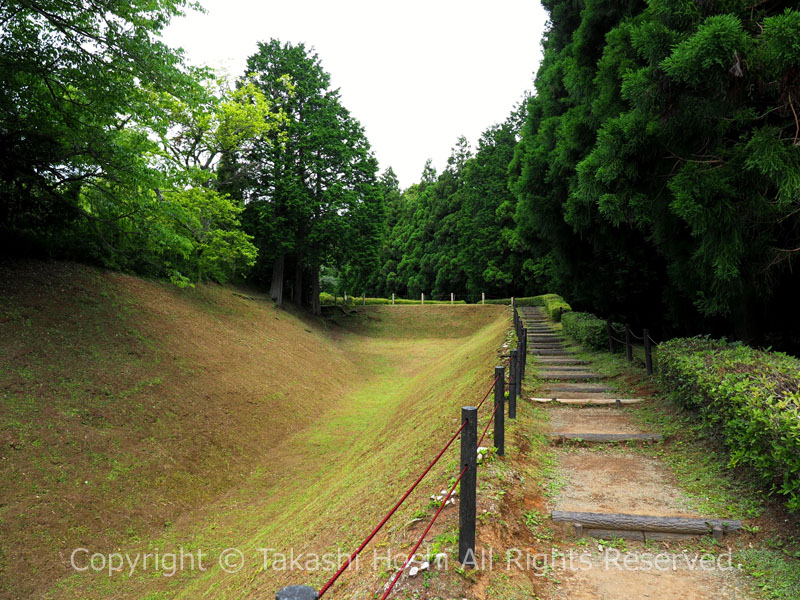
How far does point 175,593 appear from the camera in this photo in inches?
199

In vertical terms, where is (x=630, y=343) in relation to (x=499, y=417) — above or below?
above

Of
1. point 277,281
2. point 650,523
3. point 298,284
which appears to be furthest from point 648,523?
point 298,284

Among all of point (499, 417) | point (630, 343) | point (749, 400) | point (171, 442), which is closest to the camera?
point (749, 400)

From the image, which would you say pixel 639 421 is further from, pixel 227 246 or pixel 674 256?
pixel 227 246

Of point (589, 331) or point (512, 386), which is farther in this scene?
point (589, 331)

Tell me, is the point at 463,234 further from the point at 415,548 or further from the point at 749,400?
the point at 415,548

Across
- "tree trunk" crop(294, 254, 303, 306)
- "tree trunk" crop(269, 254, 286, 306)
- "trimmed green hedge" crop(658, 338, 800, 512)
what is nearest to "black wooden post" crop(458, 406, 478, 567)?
"trimmed green hedge" crop(658, 338, 800, 512)

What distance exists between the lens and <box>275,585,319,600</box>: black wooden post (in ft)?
4.51

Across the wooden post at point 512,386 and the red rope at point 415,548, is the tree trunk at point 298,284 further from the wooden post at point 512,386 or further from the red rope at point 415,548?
the red rope at point 415,548

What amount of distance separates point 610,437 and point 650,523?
2.33 meters

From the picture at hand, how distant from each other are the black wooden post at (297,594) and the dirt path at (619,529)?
2.25m

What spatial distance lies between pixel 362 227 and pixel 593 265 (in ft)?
53.6

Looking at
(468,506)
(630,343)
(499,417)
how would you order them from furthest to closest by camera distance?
Result: (630,343)
(499,417)
(468,506)

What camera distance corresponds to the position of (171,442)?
8.07m
